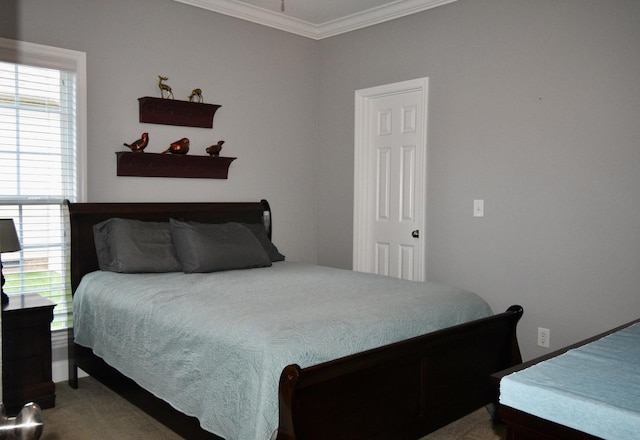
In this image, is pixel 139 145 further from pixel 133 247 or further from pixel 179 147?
pixel 133 247

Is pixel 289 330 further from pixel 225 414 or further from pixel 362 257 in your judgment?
pixel 362 257

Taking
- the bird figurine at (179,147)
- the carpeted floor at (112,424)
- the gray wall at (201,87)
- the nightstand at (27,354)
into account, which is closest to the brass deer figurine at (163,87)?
the gray wall at (201,87)

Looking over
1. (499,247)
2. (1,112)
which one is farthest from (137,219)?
(499,247)

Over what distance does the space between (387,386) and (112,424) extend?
5.14ft

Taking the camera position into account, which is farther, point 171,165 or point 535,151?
point 171,165

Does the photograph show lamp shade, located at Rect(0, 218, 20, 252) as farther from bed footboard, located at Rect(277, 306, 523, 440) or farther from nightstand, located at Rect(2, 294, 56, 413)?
bed footboard, located at Rect(277, 306, 523, 440)

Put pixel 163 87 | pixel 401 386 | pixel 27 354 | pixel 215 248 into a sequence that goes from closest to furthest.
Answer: pixel 401 386 < pixel 27 354 < pixel 215 248 < pixel 163 87

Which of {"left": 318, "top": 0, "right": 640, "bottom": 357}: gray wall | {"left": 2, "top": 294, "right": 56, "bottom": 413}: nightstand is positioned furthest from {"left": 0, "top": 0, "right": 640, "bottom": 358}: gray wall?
{"left": 2, "top": 294, "right": 56, "bottom": 413}: nightstand

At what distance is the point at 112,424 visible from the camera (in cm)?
288

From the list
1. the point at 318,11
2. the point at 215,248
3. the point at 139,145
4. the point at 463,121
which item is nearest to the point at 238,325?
the point at 215,248

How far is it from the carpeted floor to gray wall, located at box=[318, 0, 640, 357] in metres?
1.00

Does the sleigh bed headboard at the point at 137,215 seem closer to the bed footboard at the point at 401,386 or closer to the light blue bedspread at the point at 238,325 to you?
Result: the light blue bedspread at the point at 238,325

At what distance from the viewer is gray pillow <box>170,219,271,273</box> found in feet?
11.5

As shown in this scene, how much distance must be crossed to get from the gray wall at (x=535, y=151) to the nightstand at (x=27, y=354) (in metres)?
2.71
